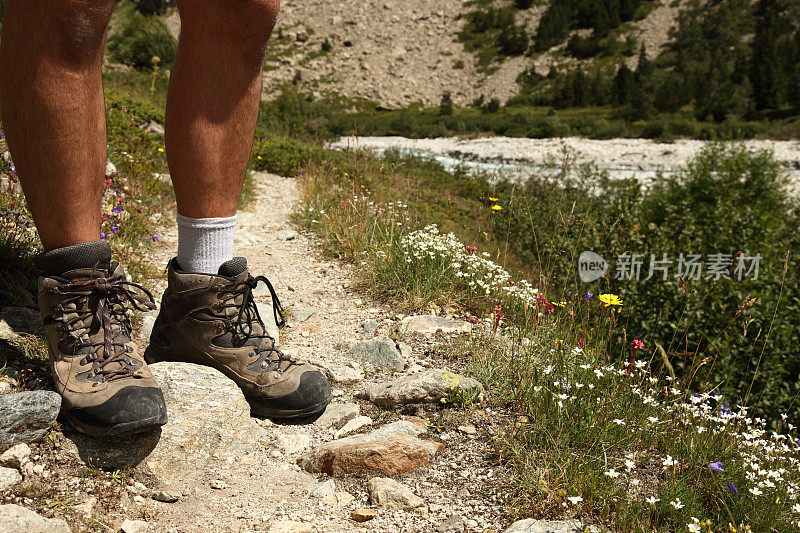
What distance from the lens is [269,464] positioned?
74.3 inches

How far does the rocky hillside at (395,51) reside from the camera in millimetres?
57750

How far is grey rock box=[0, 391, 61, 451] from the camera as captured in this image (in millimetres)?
1517

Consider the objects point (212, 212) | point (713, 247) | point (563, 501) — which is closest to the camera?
point (563, 501)

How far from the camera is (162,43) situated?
56.8 ft

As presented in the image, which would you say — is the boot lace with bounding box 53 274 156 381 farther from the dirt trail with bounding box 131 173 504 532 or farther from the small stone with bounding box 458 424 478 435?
the small stone with bounding box 458 424 478 435

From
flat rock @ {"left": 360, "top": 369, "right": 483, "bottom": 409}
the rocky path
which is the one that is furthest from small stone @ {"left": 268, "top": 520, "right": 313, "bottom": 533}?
flat rock @ {"left": 360, "top": 369, "right": 483, "bottom": 409}

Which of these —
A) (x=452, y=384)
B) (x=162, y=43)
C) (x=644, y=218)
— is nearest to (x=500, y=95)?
(x=162, y=43)

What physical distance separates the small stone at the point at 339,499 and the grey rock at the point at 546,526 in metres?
0.47

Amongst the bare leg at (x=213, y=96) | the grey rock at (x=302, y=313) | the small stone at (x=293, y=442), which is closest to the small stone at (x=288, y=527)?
the small stone at (x=293, y=442)

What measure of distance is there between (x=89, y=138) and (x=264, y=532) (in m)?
1.21

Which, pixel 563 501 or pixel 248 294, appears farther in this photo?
pixel 248 294

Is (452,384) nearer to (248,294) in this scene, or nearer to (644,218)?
(248,294)

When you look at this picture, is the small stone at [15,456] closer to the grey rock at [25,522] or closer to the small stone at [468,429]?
the grey rock at [25,522]

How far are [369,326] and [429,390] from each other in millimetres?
898
